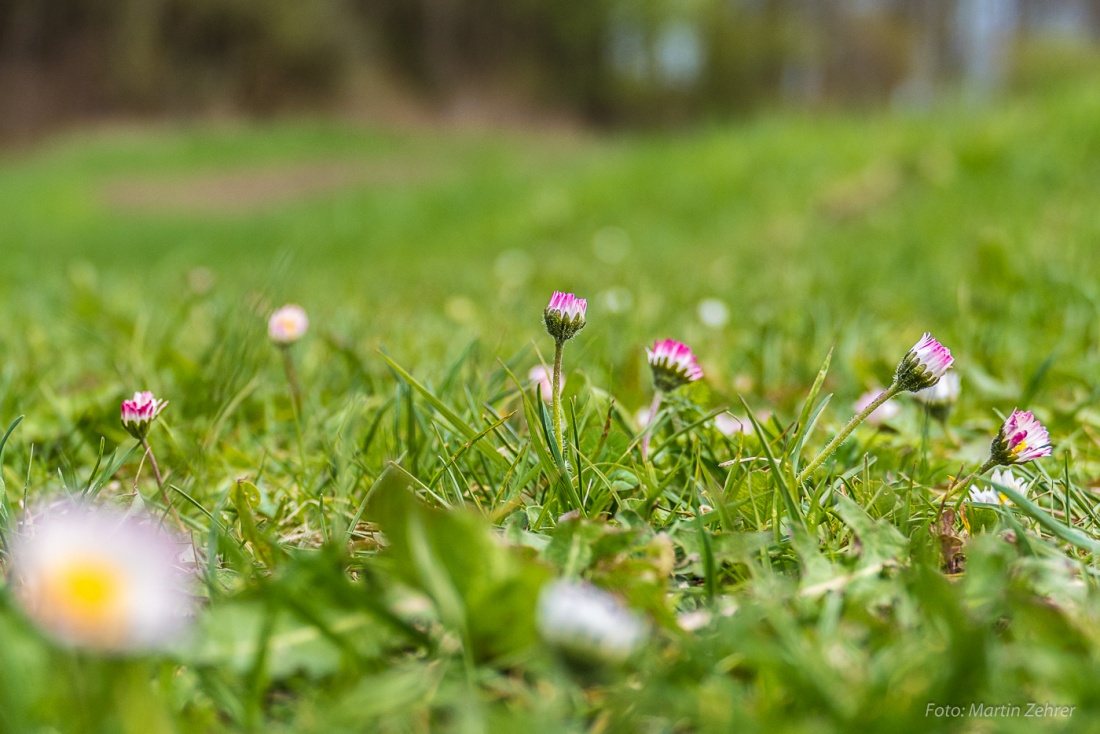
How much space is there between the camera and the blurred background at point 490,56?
55.9 feet

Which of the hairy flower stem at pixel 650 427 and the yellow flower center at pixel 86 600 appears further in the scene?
the hairy flower stem at pixel 650 427

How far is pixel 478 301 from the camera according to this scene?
103 inches

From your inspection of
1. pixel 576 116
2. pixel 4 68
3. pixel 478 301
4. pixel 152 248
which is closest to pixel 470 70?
pixel 576 116

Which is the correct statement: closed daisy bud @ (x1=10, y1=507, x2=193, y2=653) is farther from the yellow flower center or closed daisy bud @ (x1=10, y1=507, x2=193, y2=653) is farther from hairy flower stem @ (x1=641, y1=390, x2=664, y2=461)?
hairy flower stem @ (x1=641, y1=390, x2=664, y2=461)

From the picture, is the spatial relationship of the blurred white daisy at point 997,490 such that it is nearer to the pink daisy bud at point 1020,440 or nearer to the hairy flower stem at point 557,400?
the pink daisy bud at point 1020,440

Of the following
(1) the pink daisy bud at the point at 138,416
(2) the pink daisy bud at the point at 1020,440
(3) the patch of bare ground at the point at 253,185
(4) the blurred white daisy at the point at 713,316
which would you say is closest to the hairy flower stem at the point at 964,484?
(2) the pink daisy bud at the point at 1020,440

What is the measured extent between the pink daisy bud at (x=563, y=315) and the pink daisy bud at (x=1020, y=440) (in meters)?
0.35

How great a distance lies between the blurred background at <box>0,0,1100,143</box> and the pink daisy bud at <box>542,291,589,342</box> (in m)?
16.0

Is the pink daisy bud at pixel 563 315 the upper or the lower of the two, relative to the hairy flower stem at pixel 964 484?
upper

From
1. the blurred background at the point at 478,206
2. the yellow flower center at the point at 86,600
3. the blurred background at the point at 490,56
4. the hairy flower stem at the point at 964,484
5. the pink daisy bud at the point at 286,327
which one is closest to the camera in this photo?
the yellow flower center at the point at 86,600

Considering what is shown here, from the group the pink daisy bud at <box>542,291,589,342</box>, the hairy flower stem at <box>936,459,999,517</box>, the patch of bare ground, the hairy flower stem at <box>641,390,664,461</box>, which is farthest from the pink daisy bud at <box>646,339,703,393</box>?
the patch of bare ground

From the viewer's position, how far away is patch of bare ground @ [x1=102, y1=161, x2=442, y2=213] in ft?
32.2

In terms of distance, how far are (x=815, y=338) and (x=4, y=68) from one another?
20.3 metres

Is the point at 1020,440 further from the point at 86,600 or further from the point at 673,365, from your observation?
the point at 86,600
